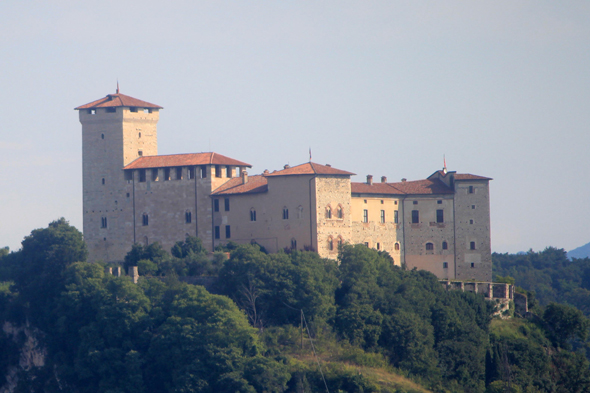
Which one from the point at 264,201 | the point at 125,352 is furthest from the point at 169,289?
the point at 264,201

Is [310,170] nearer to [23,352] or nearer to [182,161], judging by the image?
[182,161]

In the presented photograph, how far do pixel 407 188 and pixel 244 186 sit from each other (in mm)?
10543

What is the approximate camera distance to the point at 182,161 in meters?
63.5

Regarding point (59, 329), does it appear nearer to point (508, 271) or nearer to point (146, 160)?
point (146, 160)

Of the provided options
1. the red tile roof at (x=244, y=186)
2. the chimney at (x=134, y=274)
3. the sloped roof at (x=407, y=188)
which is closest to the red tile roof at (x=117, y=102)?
the red tile roof at (x=244, y=186)

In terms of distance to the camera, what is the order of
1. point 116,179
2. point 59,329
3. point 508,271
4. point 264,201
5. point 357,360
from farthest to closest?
point 508,271 → point 116,179 → point 264,201 → point 59,329 → point 357,360

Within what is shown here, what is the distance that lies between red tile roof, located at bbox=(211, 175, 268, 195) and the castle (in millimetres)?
70

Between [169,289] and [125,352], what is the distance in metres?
4.37

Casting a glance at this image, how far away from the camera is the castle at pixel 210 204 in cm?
6228

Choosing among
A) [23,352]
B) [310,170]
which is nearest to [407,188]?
[310,170]

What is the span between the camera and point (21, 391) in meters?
56.5

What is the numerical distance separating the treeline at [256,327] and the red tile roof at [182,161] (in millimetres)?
5835

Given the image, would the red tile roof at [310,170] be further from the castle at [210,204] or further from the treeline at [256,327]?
the treeline at [256,327]

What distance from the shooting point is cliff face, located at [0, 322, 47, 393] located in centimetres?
5784
